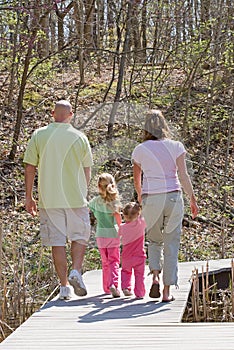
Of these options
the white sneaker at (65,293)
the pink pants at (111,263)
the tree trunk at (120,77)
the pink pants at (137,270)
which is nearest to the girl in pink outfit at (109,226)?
the pink pants at (111,263)

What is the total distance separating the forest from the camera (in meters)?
11.5

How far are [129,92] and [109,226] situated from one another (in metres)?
6.57

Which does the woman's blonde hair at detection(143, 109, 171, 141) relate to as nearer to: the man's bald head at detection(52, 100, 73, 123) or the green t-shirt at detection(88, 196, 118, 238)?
the man's bald head at detection(52, 100, 73, 123)

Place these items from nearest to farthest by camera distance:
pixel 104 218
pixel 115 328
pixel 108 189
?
pixel 115 328 < pixel 108 189 < pixel 104 218

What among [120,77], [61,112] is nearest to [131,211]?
[61,112]

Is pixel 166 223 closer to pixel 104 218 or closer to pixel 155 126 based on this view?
pixel 104 218

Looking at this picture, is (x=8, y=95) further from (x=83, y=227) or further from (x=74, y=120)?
(x=83, y=227)

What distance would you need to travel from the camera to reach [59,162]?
608cm

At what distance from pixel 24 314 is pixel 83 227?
1.12m

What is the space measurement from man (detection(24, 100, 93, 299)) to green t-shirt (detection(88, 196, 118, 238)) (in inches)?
10.6

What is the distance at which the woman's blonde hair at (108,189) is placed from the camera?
6.29 metres

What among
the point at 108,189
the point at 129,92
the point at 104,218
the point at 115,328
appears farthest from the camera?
the point at 129,92

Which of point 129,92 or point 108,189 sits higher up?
point 129,92

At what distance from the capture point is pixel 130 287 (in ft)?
21.5
